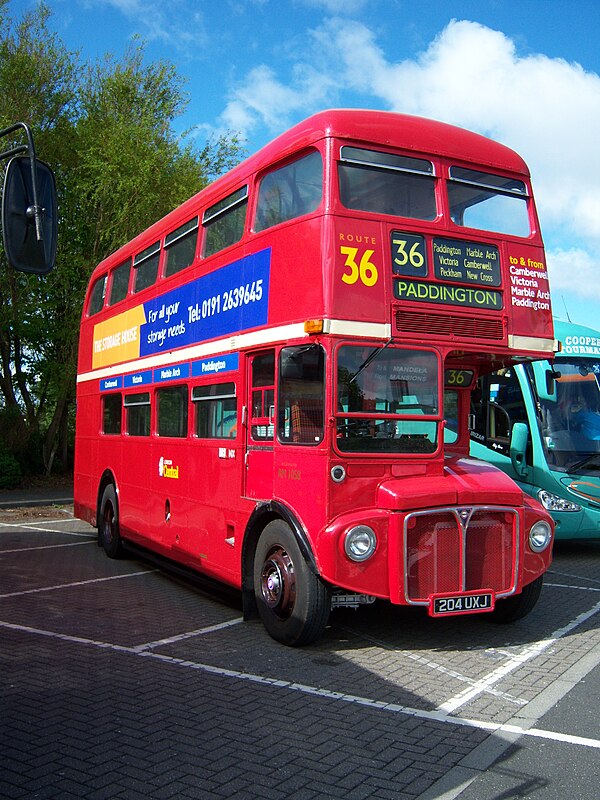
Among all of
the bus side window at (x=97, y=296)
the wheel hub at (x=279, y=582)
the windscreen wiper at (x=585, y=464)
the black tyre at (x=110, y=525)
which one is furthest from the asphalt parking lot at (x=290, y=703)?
the bus side window at (x=97, y=296)

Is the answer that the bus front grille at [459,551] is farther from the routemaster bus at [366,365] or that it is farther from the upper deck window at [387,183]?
the upper deck window at [387,183]

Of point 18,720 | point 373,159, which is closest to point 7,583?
point 18,720

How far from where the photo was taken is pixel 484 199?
7648 millimetres

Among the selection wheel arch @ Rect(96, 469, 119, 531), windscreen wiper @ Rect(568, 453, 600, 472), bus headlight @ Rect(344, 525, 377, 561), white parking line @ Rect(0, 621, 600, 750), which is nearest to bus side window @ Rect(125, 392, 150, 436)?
wheel arch @ Rect(96, 469, 119, 531)

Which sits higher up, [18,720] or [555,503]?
[555,503]

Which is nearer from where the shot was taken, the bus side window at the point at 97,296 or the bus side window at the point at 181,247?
the bus side window at the point at 181,247

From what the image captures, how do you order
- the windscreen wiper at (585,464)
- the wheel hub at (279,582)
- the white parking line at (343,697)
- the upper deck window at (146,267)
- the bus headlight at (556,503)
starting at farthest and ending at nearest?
the windscreen wiper at (585,464) < the bus headlight at (556,503) < the upper deck window at (146,267) < the wheel hub at (279,582) < the white parking line at (343,697)

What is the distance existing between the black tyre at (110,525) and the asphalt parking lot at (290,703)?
322 centimetres

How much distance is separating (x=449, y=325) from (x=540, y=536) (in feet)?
6.70

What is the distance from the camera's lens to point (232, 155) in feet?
88.1

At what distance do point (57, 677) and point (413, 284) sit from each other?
4.28 m

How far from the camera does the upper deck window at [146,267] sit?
11109 mm

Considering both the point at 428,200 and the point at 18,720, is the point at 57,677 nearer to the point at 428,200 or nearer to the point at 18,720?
the point at 18,720

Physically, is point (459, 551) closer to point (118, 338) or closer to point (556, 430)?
point (556, 430)
